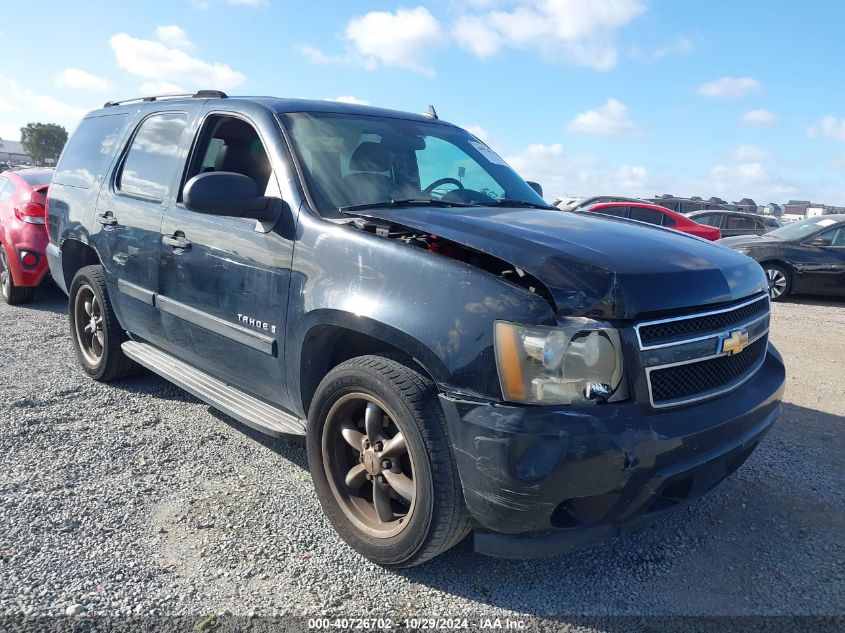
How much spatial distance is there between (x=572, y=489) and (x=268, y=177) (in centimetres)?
214

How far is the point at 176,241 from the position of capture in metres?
3.52

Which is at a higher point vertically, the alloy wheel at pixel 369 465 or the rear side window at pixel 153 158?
the rear side window at pixel 153 158

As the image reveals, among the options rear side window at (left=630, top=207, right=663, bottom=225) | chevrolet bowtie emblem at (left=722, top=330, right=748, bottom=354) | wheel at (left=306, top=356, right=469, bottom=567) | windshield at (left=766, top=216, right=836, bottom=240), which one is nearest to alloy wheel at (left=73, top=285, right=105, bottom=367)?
wheel at (left=306, top=356, right=469, bottom=567)

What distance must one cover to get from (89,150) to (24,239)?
9.34 feet

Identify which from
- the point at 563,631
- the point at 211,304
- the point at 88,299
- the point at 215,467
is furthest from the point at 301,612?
the point at 88,299

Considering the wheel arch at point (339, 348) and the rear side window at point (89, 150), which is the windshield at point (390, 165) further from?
the rear side window at point (89, 150)

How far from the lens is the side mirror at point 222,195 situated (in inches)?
111

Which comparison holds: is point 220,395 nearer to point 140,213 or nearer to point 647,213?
point 140,213

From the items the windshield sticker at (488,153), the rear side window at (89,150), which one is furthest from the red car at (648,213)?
the rear side window at (89,150)

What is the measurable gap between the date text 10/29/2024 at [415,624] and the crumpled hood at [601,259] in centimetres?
117

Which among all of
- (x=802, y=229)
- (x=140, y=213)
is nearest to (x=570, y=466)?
(x=140, y=213)

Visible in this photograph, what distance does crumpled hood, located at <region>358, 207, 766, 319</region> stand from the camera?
7.07 ft

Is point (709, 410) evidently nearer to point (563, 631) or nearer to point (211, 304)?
point (563, 631)

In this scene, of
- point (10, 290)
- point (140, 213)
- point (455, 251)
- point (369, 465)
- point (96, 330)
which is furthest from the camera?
point (10, 290)
